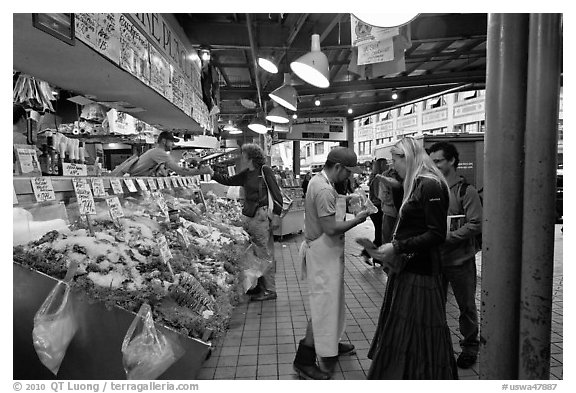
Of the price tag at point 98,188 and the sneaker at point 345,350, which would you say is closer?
the price tag at point 98,188

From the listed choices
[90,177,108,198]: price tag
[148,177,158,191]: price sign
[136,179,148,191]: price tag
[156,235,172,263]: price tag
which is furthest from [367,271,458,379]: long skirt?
[148,177,158,191]: price sign

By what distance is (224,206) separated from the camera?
6.79m

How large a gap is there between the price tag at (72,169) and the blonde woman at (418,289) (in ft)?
8.68

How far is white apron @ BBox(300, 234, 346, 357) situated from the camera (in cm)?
293

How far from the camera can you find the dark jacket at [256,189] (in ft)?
16.1

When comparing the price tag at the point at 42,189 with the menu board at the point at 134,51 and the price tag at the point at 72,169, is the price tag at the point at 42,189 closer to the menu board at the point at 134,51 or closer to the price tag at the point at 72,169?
the price tag at the point at 72,169

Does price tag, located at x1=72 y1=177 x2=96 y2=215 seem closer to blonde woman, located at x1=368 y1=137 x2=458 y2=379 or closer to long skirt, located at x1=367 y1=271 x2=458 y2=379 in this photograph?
blonde woman, located at x1=368 y1=137 x2=458 y2=379

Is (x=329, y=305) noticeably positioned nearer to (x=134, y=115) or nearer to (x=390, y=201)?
(x=390, y=201)

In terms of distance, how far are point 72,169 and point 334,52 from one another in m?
6.57

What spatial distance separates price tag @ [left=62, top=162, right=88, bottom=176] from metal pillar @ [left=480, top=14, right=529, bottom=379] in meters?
3.15

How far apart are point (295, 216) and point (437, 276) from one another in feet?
25.3

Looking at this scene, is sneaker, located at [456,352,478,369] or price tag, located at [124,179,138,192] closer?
sneaker, located at [456,352,478,369]

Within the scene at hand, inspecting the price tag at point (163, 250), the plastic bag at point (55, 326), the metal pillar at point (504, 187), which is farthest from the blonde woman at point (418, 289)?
the plastic bag at point (55, 326)
